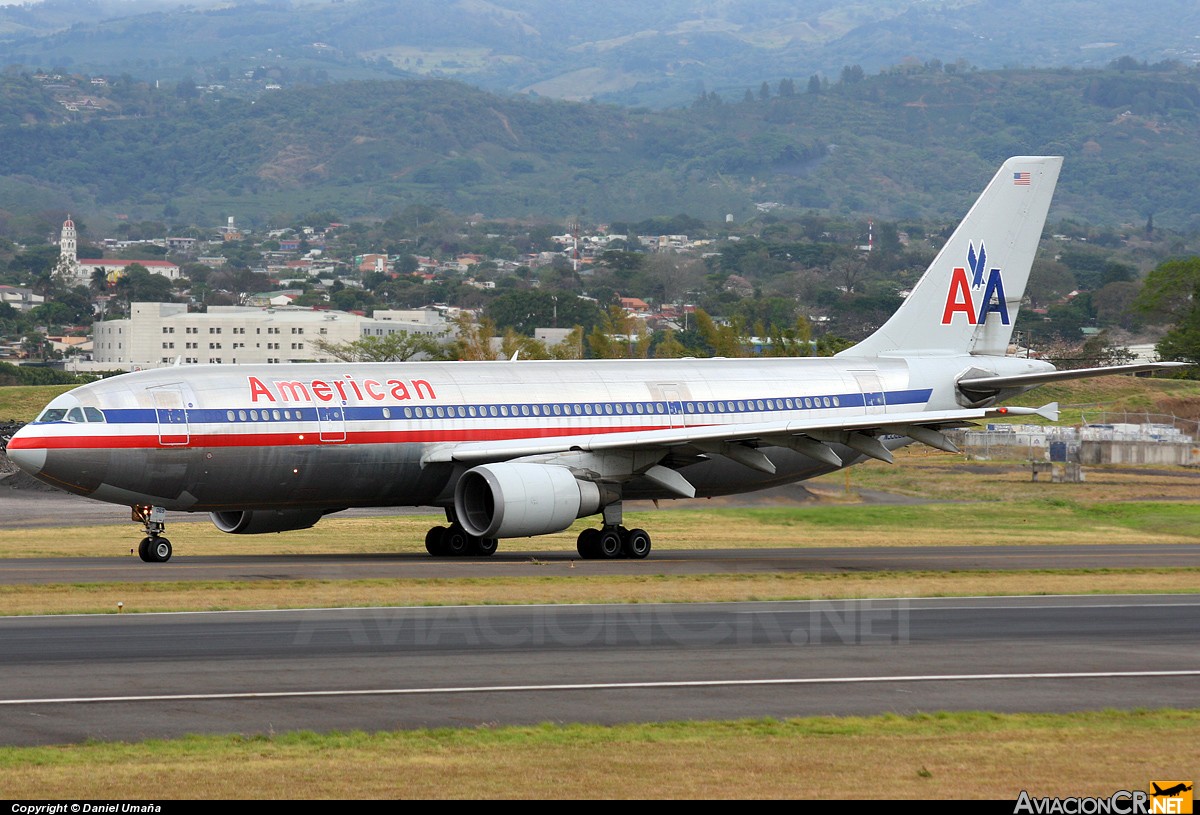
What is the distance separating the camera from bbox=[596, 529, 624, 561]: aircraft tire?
37.0m

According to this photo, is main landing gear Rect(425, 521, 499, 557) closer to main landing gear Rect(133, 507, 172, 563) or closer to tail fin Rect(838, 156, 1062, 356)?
main landing gear Rect(133, 507, 172, 563)

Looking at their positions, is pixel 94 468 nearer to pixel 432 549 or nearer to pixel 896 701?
pixel 432 549

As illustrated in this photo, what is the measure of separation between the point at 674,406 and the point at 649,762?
82.4 feet

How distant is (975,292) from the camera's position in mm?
45750

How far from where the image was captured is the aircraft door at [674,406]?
39.8 metres

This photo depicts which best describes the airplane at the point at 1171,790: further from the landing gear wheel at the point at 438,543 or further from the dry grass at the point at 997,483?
the dry grass at the point at 997,483

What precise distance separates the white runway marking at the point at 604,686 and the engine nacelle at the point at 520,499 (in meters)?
15.1

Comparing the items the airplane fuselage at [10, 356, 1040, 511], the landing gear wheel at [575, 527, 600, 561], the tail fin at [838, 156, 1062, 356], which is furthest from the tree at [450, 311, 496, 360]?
the landing gear wheel at [575, 527, 600, 561]

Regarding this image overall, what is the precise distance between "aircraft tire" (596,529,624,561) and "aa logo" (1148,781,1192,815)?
2328 centimetres

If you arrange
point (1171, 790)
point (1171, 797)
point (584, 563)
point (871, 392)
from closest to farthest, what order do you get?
point (1171, 797)
point (1171, 790)
point (584, 563)
point (871, 392)

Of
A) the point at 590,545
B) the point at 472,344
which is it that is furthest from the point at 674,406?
the point at 472,344

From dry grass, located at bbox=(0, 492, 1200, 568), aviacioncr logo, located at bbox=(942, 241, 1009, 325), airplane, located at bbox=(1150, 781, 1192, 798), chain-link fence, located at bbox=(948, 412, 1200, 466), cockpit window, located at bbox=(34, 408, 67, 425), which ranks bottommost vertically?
chain-link fence, located at bbox=(948, 412, 1200, 466)

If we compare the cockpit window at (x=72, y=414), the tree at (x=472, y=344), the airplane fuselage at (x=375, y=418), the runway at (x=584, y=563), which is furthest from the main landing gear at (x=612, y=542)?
the tree at (x=472, y=344)

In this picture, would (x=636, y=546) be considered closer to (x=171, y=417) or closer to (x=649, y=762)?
(x=171, y=417)
